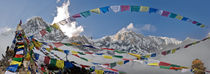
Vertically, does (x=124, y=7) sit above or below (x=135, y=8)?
above

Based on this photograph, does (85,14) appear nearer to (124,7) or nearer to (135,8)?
(124,7)

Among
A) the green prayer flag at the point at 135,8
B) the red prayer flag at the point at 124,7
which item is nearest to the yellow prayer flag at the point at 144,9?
the green prayer flag at the point at 135,8

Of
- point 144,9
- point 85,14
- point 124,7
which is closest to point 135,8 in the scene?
point 144,9

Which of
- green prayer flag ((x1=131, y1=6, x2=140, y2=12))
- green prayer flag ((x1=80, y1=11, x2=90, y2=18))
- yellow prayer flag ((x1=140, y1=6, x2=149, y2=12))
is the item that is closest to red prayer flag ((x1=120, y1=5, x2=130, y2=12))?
green prayer flag ((x1=131, y1=6, x2=140, y2=12))

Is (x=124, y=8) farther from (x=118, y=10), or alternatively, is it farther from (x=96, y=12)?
(x=96, y=12)

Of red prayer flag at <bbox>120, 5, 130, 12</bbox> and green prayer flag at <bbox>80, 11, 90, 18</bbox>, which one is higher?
red prayer flag at <bbox>120, 5, 130, 12</bbox>

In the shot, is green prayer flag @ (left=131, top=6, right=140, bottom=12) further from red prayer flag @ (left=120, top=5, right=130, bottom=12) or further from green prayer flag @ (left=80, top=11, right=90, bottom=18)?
green prayer flag @ (left=80, top=11, right=90, bottom=18)

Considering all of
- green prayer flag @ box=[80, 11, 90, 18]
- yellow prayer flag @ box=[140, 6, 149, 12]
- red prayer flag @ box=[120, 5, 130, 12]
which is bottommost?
green prayer flag @ box=[80, 11, 90, 18]

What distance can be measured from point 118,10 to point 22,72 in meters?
8.74

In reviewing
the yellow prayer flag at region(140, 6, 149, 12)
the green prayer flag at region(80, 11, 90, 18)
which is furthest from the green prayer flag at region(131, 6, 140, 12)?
the green prayer flag at region(80, 11, 90, 18)

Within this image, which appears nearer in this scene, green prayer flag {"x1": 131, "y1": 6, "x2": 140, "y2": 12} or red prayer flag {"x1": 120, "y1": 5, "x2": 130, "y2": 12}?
green prayer flag {"x1": 131, "y1": 6, "x2": 140, "y2": 12}

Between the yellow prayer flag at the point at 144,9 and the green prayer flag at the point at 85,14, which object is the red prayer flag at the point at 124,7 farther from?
the green prayer flag at the point at 85,14

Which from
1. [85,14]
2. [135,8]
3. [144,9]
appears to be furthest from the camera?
[85,14]

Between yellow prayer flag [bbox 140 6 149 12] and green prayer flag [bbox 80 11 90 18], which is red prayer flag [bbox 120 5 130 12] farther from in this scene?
green prayer flag [bbox 80 11 90 18]
